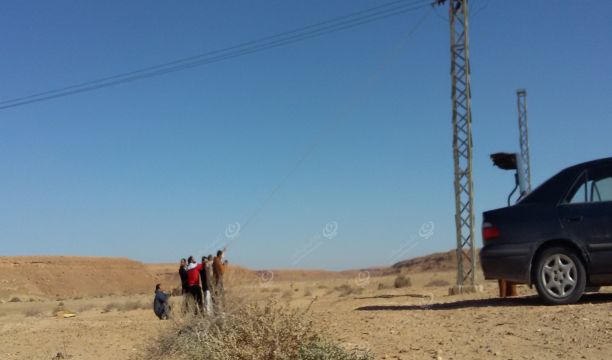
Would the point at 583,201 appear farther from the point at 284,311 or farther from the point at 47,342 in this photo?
the point at 47,342

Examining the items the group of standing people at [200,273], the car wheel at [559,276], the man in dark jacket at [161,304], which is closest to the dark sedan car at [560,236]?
the car wheel at [559,276]

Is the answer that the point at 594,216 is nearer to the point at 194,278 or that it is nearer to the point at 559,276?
the point at 559,276

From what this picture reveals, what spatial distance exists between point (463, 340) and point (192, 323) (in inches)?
155

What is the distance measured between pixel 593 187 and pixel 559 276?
131 centimetres

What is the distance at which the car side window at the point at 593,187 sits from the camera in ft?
27.7

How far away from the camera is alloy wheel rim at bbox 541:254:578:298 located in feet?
27.1

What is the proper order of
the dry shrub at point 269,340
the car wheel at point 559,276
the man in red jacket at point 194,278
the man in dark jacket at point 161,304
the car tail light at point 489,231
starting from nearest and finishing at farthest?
the dry shrub at point 269,340
the car wheel at point 559,276
the car tail light at point 489,231
the man in red jacket at point 194,278
the man in dark jacket at point 161,304

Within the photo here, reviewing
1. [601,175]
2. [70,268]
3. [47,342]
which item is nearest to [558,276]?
[601,175]

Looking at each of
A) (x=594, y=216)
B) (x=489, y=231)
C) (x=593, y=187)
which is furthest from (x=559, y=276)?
(x=593, y=187)

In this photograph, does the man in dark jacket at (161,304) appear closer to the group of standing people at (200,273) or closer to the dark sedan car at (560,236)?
the group of standing people at (200,273)

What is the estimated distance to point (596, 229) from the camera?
8.19 metres

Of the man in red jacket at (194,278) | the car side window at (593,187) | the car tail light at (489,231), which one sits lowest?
the man in red jacket at (194,278)

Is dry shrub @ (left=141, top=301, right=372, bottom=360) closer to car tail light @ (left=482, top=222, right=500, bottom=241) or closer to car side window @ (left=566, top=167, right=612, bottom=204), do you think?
car tail light @ (left=482, top=222, right=500, bottom=241)

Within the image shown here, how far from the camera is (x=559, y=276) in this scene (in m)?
8.33
